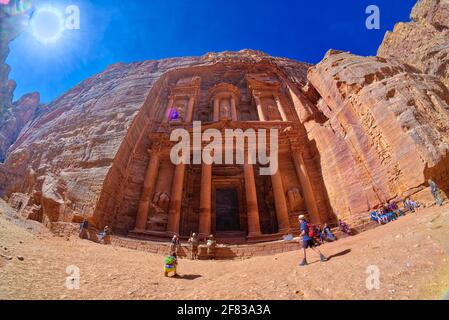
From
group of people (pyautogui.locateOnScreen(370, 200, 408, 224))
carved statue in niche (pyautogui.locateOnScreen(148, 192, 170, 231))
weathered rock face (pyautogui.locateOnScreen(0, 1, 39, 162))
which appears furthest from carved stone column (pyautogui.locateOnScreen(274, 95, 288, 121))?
weathered rock face (pyautogui.locateOnScreen(0, 1, 39, 162))

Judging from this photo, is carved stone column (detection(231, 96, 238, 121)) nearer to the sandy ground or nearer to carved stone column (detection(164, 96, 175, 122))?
carved stone column (detection(164, 96, 175, 122))

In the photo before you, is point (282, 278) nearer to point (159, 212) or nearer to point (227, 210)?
point (159, 212)

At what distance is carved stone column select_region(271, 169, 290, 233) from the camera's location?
56.3ft

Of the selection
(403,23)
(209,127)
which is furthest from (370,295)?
(403,23)

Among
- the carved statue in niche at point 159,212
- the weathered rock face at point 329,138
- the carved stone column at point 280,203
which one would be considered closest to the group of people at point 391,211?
the weathered rock face at point 329,138

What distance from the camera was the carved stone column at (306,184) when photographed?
58.7ft

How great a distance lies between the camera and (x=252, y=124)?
23391 mm

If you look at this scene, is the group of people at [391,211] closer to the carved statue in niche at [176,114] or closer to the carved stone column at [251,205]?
Answer: the carved stone column at [251,205]

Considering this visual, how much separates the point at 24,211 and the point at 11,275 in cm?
1276

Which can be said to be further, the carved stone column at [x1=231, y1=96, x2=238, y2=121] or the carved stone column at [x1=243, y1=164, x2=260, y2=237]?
the carved stone column at [x1=231, y1=96, x2=238, y2=121]

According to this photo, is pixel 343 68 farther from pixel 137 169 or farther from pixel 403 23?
pixel 137 169

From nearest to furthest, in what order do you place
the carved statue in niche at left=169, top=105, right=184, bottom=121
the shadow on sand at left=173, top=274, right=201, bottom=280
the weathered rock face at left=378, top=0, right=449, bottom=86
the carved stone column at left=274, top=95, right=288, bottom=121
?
the shadow on sand at left=173, top=274, right=201, bottom=280
the weathered rock face at left=378, top=0, right=449, bottom=86
the carved stone column at left=274, top=95, right=288, bottom=121
the carved statue in niche at left=169, top=105, right=184, bottom=121

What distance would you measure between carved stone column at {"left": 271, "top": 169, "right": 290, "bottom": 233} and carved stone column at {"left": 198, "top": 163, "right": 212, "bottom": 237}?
16.7 ft

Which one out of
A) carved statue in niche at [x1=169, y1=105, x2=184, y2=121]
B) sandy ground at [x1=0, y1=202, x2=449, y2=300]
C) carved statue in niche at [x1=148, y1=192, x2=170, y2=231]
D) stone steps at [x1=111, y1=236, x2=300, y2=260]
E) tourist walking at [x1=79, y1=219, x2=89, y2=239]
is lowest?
sandy ground at [x1=0, y1=202, x2=449, y2=300]
